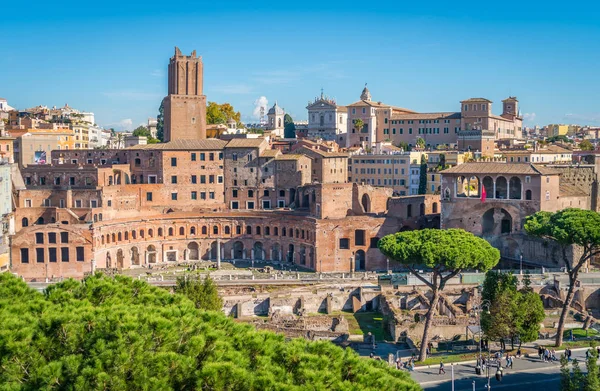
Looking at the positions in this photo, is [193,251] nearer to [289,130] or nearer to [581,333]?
[581,333]

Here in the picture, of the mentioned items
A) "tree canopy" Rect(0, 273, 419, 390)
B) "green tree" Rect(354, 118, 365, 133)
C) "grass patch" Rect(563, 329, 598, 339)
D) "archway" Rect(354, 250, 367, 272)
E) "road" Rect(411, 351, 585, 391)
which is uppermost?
"green tree" Rect(354, 118, 365, 133)

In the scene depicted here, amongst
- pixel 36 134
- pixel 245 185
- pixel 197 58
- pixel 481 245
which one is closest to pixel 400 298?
pixel 481 245

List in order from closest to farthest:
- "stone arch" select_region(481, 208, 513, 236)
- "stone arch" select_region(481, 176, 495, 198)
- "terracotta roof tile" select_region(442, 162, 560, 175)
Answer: "terracotta roof tile" select_region(442, 162, 560, 175), "stone arch" select_region(481, 208, 513, 236), "stone arch" select_region(481, 176, 495, 198)

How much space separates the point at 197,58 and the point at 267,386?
217 feet

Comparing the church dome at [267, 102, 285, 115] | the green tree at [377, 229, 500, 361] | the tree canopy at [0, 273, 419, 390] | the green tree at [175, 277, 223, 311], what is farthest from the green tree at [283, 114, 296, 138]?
the tree canopy at [0, 273, 419, 390]

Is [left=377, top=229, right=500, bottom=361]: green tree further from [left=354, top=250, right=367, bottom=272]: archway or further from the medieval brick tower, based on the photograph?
the medieval brick tower

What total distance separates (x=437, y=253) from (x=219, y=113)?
71.7 metres

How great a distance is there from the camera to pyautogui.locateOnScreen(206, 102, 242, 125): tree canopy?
109 meters

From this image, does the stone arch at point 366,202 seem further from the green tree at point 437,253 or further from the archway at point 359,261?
the green tree at point 437,253

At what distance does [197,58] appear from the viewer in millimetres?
83125

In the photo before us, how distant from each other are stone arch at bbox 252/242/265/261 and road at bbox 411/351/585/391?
3542 centimetres

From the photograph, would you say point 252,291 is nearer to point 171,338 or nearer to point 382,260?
point 382,260

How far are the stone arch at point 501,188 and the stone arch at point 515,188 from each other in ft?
1.39

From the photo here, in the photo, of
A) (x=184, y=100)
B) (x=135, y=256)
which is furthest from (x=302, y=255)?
(x=184, y=100)
